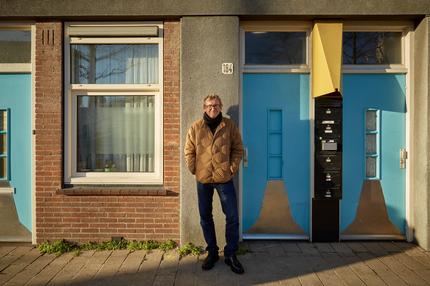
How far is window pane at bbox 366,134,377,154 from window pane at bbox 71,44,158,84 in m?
3.20

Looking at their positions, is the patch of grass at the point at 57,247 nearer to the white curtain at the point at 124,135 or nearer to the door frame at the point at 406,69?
the white curtain at the point at 124,135

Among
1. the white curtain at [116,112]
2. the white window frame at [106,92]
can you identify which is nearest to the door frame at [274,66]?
the white window frame at [106,92]

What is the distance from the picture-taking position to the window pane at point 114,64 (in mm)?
5578

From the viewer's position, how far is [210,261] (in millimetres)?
4699

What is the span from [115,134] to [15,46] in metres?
1.89

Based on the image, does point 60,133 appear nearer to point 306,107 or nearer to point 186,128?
point 186,128

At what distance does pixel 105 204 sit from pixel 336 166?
3.23 meters

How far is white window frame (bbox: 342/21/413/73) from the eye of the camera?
555 centimetres

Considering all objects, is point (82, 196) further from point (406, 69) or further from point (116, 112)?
point (406, 69)

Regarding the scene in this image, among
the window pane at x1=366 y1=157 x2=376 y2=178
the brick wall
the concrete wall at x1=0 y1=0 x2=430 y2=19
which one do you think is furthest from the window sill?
the window pane at x1=366 y1=157 x2=376 y2=178

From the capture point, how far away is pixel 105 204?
5.40 m

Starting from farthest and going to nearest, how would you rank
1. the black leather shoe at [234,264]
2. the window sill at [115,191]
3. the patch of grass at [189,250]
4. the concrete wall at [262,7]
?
the window sill at [115,191], the concrete wall at [262,7], the patch of grass at [189,250], the black leather shoe at [234,264]

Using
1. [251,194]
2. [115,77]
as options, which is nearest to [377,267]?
[251,194]

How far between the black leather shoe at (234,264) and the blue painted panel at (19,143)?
9.68 ft
